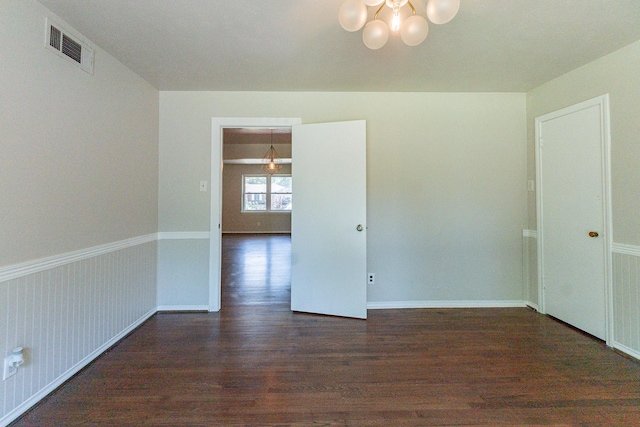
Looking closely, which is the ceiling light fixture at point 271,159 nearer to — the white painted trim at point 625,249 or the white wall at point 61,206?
the white wall at point 61,206

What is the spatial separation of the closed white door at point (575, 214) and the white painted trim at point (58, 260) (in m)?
3.96

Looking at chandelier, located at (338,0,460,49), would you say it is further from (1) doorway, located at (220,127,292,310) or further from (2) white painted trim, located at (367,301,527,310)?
(2) white painted trim, located at (367,301,527,310)

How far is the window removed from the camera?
31.1ft

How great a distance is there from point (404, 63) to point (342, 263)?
1.89m

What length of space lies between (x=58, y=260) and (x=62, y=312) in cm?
35

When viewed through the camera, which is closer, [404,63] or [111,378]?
[111,378]

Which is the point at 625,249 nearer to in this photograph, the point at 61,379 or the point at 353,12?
the point at 353,12

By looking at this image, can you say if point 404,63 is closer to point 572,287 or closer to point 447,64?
point 447,64

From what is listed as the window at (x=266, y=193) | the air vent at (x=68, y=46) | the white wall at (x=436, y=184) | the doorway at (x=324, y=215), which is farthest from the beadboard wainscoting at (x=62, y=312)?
the window at (x=266, y=193)

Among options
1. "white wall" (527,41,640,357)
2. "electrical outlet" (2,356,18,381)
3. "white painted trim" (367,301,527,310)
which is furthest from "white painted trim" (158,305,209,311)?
"white wall" (527,41,640,357)

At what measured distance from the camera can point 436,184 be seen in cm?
301

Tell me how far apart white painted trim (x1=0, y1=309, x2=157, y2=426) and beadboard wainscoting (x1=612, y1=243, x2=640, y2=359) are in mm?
3960

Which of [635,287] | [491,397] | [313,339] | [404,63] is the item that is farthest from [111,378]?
[635,287]

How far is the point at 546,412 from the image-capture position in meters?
1.53
